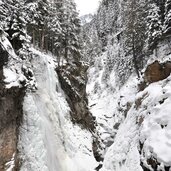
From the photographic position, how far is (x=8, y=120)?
1450cm

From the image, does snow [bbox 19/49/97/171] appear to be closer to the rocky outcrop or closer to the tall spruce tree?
the rocky outcrop

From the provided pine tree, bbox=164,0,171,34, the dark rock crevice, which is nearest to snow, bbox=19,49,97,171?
the dark rock crevice

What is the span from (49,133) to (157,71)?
8.00 meters

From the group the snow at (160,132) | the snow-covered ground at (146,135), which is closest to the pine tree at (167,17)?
the snow-covered ground at (146,135)

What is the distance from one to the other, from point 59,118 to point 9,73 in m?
7.34

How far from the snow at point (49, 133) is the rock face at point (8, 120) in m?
0.81

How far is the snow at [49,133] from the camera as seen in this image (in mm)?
15562

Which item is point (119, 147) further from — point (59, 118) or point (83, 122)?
point (83, 122)

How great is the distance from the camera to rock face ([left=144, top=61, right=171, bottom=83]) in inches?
622

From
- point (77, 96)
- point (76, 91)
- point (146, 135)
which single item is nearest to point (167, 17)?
point (76, 91)

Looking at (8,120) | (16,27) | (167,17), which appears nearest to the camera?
(8,120)

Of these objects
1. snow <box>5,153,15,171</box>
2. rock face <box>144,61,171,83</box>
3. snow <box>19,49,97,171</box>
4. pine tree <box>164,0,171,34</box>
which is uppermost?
pine tree <box>164,0,171,34</box>

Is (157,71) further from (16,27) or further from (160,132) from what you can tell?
(16,27)

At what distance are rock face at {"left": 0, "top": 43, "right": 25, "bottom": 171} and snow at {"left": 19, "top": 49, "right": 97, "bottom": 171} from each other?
809mm
